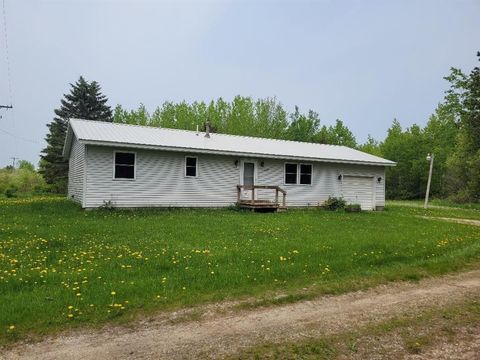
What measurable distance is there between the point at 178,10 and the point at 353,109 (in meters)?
45.5

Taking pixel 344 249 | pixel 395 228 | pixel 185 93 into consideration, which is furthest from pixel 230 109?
pixel 344 249

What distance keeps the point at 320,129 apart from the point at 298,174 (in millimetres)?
35417

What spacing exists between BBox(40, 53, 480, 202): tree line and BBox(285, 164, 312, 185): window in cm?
1902

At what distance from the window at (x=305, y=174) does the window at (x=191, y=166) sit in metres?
6.28

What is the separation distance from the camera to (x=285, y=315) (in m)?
4.86

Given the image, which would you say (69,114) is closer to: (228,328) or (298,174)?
(298,174)

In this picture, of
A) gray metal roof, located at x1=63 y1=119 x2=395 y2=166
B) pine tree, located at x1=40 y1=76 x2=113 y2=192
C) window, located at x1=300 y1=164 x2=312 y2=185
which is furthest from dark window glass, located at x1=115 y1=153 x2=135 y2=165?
pine tree, located at x1=40 y1=76 x2=113 y2=192

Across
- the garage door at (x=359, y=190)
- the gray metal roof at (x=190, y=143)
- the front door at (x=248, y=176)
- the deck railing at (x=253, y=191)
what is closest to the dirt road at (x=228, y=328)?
the gray metal roof at (x=190, y=143)

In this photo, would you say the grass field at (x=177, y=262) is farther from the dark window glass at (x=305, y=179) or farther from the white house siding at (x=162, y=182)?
the dark window glass at (x=305, y=179)

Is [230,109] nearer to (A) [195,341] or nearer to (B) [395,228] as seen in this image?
(B) [395,228]

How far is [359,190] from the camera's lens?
2261cm

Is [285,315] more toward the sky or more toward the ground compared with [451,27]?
more toward the ground

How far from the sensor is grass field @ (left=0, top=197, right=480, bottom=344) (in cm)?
507

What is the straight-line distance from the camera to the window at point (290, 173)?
67.3ft
